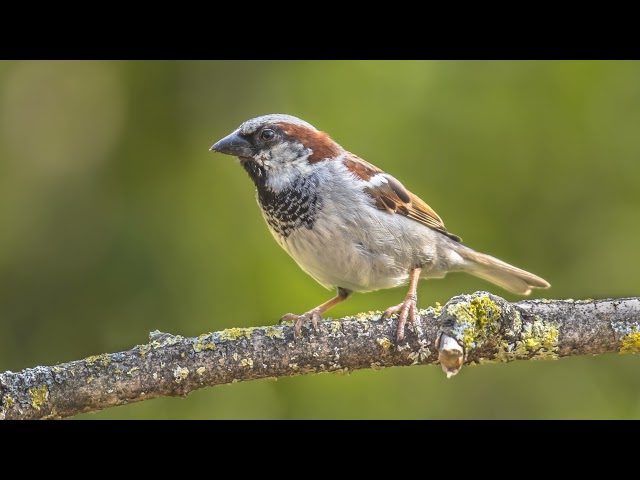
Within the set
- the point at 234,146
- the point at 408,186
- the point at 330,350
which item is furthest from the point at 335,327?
the point at 408,186

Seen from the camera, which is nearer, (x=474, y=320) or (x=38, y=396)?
(x=38, y=396)

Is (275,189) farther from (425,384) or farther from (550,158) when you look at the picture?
(550,158)

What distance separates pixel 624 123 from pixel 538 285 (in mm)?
1231

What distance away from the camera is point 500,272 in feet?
16.4

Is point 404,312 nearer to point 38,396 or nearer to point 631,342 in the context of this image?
point 631,342

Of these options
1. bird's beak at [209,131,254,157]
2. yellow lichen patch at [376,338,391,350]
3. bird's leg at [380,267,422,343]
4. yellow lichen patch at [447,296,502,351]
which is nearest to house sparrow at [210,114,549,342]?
bird's beak at [209,131,254,157]

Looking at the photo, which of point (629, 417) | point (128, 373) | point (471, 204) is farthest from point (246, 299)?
point (629, 417)

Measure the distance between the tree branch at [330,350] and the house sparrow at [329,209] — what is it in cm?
60

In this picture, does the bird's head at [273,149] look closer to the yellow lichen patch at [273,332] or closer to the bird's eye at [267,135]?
the bird's eye at [267,135]

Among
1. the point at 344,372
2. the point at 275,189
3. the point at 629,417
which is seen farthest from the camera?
the point at 629,417

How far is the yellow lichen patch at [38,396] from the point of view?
10.2ft

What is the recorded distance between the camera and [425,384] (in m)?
5.08

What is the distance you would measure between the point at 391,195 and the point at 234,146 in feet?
3.07

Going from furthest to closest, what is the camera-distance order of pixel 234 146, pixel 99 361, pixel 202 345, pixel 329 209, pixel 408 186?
pixel 408 186
pixel 234 146
pixel 329 209
pixel 202 345
pixel 99 361
